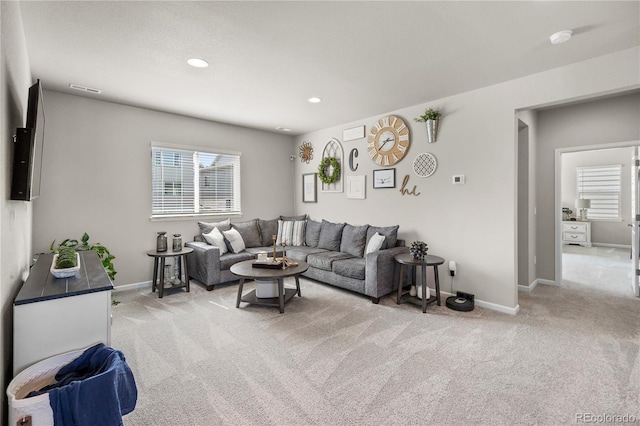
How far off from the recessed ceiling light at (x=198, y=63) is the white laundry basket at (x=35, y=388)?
246cm

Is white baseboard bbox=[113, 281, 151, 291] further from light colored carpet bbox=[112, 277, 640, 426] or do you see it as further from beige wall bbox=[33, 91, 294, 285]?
light colored carpet bbox=[112, 277, 640, 426]

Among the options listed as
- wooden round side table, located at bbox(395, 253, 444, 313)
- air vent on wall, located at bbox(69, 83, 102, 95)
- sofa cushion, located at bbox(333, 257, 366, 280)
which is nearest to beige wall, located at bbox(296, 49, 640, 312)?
wooden round side table, located at bbox(395, 253, 444, 313)

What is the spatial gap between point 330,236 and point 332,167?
4.17ft

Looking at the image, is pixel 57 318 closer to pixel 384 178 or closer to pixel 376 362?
pixel 376 362

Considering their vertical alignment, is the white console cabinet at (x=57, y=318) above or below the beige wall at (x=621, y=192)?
below

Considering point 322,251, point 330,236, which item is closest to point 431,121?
point 330,236

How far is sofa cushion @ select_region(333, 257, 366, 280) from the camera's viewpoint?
3901mm

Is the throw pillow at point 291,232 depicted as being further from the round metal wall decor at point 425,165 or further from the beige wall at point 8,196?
the beige wall at point 8,196

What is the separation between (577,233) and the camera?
25.0 ft

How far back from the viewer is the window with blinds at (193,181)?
15.0 ft

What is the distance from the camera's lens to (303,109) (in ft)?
14.3

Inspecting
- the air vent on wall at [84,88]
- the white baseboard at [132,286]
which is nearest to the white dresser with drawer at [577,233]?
the white baseboard at [132,286]

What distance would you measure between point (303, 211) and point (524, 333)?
4.11 meters

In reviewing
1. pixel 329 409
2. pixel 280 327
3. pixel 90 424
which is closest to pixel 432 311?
pixel 280 327
